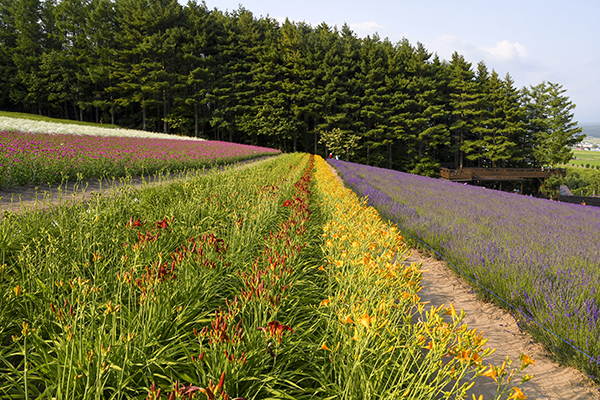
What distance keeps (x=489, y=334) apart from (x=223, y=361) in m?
2.76

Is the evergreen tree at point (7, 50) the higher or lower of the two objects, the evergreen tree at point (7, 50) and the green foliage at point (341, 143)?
the higher

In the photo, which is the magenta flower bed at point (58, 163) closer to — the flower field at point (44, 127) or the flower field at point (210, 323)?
the flower field at point (210, 323)

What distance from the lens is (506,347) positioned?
2.63m

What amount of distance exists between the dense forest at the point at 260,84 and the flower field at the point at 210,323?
3509cm

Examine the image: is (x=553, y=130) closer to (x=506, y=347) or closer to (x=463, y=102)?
(x=463, y=102)

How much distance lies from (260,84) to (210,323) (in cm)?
4115

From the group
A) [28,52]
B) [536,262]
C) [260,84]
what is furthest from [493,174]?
[28,52]

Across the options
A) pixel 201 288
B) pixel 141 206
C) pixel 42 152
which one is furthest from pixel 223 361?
pixel 42 152

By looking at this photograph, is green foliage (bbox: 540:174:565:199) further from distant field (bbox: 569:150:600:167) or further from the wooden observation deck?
distant field (bbox: 569:150:600:167)

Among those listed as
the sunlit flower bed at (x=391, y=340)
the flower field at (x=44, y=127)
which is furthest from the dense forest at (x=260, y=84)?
the sunlit flower bed at (x=391, y=340)

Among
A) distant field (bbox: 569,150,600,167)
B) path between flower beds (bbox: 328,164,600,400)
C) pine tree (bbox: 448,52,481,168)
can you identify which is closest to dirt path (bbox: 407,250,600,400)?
path between flower beds (bbox: 328,164,600,400)

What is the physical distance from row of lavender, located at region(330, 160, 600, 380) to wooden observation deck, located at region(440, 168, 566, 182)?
97.3 feet

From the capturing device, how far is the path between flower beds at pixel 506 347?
213 cm

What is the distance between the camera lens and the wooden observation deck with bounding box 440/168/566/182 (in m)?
33.7
